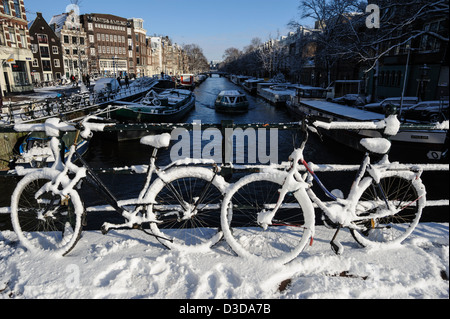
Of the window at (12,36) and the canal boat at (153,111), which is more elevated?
the window at (12,36)

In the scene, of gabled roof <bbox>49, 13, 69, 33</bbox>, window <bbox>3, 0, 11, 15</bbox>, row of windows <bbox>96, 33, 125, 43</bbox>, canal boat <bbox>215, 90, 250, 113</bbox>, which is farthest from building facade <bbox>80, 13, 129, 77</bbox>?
canal boat <bbox>215, 90, 250, 113</bbox>

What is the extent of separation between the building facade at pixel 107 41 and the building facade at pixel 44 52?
1492 cm

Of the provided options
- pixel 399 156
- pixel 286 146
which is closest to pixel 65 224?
pixel 399 156

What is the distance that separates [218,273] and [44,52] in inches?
2459

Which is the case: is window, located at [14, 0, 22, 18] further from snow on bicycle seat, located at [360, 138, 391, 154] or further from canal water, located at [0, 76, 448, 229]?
snow on bicycle seat, located at [360, 138, 391, 154]

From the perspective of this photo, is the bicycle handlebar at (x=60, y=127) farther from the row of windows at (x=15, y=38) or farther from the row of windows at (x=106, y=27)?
the row of windows at (x=106, y=27)

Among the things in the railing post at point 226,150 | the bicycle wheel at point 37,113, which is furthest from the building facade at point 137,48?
the railing post at point 226,150

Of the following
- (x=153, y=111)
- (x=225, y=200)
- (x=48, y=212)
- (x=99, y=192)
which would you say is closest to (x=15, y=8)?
(x=153, y=111)

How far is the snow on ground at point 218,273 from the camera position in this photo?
2.38 metres

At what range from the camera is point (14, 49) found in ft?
100

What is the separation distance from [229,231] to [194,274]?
0.52 metres

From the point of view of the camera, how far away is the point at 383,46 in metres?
32.3

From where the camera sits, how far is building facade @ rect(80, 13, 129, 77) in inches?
2815
